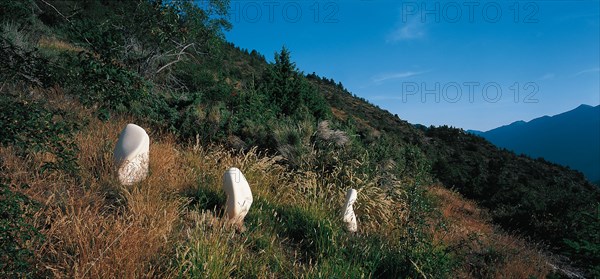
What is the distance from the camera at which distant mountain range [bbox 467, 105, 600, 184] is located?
12494 centimetres

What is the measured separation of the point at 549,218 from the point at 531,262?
5.30 meters

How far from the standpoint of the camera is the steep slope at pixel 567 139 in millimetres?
125062

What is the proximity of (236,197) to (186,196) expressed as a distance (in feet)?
2.86

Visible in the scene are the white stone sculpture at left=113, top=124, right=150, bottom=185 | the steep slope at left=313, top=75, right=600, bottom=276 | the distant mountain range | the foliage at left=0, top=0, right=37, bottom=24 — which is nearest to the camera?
the foliage at left=0, top=0, right=37, bottom=24

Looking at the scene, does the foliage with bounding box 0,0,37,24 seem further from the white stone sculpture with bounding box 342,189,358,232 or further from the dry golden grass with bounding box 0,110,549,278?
the white stone sculpture with bounding box 342,189,358,232

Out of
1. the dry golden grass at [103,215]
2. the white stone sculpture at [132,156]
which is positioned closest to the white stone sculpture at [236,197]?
the dry golden grass at [103,215]

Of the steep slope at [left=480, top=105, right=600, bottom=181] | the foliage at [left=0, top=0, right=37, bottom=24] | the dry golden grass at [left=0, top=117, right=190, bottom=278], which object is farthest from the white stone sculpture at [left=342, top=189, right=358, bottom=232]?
the steep slope at [left=480, top=105, right=600, bottom=181]

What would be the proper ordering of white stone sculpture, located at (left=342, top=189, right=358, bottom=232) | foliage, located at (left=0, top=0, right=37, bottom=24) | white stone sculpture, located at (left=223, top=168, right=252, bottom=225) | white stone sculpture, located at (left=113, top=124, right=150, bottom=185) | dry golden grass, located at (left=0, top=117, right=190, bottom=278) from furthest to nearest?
white stone sculpture, located at (left=342, top=189, right=358, bottom=232) < white stone sculpture, located at (left=113, top=124, right=150, bottom=185) < white stone sculpture, located at (left=223, top=168, right=252, bottom=225) < foliage, located at (left=0, top=0, right=37, bottom=24) < dry golden grass, located at (left=0, top=117, right=190, bottom=278)

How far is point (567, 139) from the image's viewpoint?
5891 inches

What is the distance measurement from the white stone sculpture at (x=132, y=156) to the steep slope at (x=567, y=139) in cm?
13083

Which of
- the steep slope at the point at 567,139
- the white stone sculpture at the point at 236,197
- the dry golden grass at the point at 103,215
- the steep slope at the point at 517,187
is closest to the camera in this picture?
the dry golden grass at the point at 103,215

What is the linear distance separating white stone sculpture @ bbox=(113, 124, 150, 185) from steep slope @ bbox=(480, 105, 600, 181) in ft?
429

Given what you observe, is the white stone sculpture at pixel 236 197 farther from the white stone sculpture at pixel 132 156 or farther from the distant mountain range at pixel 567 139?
the distant mountain range at pixel 567 139

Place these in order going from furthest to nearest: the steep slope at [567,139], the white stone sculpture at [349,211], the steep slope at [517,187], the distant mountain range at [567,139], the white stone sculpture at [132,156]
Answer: the steep slope at [567,139] → the distant mountain range at [567,139] → the steep slope at [517,187] → the white stone sculpture at [349,211] → the white stone sculpture at [132,156]
